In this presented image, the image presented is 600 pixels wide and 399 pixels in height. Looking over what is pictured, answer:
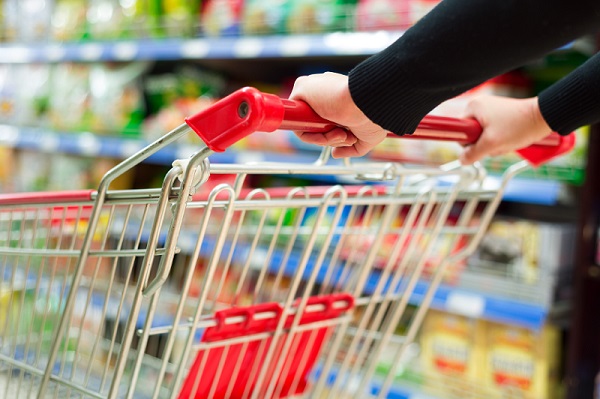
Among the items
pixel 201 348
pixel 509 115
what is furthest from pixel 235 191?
pixel 509 115

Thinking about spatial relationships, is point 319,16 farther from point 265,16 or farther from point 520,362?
point 520,362

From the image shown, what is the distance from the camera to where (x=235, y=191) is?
3.04 ft

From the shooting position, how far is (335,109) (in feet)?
2.65

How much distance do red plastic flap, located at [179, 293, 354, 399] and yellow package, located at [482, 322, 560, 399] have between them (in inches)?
43.6

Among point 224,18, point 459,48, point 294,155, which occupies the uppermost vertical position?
point 224,18

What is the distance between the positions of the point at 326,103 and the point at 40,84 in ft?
10.2

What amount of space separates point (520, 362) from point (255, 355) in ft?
4.21

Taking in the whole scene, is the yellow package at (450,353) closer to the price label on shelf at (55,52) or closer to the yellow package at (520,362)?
the yellow package at (520,362)

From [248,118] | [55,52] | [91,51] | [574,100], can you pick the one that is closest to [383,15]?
[574,100]

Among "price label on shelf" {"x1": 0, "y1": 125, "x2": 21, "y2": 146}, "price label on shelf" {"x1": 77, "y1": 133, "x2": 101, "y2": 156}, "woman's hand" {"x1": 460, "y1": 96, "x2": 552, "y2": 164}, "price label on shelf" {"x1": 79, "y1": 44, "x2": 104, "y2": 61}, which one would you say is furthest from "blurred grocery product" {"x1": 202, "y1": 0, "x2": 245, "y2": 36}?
"woman's hand" {"x1": 460, "y1": 96, "x2": 552, "y2": 164}

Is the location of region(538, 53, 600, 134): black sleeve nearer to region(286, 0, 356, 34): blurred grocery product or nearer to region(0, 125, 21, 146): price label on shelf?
region(286, 0, 356, 34): blurred grocery product

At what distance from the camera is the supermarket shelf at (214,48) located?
87.9 inches

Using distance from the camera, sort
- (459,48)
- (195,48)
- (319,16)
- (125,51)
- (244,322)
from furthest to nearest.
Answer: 1. (125,51)
2. (195,48)
3. (319,16)
4. (244,322)
5. (459,48)

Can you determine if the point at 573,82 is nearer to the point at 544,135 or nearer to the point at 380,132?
the point at 544,135
